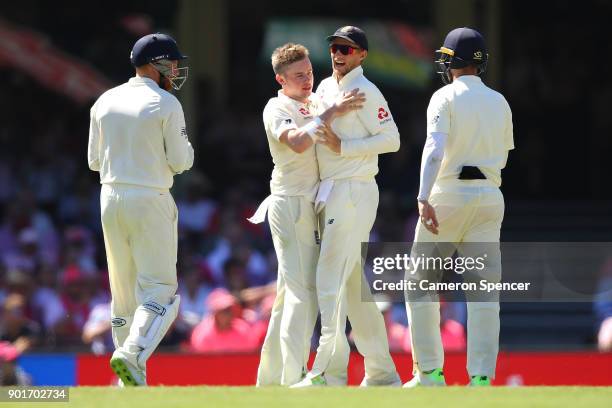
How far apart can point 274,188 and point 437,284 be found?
3.79ft

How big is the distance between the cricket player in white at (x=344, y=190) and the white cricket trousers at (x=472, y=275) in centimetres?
33

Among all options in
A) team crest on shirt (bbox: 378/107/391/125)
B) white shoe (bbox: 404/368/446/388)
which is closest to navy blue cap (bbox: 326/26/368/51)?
team crest on shirt (bbox: 378/107/391/125)

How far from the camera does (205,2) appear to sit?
795 inches

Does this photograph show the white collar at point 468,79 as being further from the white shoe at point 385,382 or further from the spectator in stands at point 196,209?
the spectator in stands at point 196,209

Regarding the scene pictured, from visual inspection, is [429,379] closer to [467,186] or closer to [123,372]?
[467,186]

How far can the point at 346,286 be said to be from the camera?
945 cm

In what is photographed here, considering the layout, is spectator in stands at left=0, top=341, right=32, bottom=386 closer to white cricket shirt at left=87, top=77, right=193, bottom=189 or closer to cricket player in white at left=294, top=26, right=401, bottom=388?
white cricket shirt at left=87, top=77, right=193, bottom=189

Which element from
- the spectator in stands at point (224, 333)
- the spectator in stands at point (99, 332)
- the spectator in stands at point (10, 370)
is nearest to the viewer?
the spectator in stands at point (10, 370)

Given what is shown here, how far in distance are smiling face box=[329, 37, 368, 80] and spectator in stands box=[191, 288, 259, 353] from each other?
442cm

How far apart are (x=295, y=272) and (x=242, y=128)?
10.1 m

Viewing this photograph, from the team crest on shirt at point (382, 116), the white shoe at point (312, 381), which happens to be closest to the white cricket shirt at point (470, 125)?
the team crest on shirt at point (382, 116)

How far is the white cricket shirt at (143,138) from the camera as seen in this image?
30.6 feet

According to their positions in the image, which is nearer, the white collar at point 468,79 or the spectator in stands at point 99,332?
the white collar at point 468,79

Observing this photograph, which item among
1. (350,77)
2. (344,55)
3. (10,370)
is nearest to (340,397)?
(350,77)
